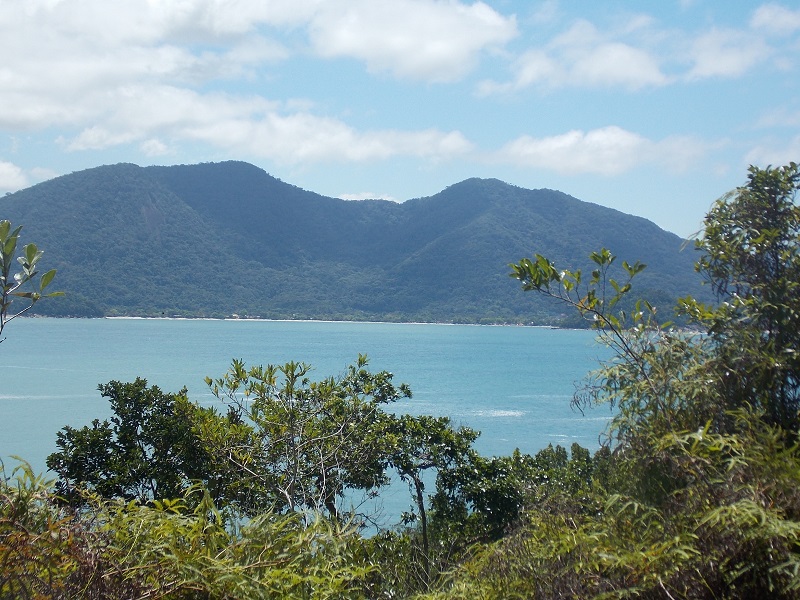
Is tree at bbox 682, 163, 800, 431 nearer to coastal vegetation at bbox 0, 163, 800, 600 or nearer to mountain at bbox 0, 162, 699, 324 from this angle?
coastal vegetation at bbox 0, 163, 800, 600

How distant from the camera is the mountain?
333ft

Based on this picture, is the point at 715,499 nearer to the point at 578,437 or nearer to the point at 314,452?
the point at 314,452

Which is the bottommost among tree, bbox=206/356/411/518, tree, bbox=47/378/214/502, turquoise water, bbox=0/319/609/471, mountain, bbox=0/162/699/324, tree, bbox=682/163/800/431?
turquoise water, bbox=0/319/609/471

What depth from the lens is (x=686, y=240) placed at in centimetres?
418

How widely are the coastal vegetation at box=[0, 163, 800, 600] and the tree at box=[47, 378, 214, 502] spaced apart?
2.75 meters

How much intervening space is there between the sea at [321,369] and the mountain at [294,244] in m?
5.51

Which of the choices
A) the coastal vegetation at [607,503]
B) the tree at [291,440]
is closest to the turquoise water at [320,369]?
the coastal vegetation at [607,503]

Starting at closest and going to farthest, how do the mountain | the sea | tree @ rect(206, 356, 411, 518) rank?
tree @ rect(206, 356, 411, 518) < the sea < the mountain

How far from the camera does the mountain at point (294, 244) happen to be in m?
102

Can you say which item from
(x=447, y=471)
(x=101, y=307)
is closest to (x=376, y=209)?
(x=101, y=307)

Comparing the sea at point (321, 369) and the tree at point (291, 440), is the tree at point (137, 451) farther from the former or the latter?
the tree at point (291, 440)

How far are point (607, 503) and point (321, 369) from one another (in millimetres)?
56319

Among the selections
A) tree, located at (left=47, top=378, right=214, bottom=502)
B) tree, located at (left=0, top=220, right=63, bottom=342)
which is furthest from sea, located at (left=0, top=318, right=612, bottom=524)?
tree, located at (left=0, top=220, right=63, bottom=342)

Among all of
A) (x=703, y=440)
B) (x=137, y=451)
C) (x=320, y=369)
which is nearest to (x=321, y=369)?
(x=320, y=369)
